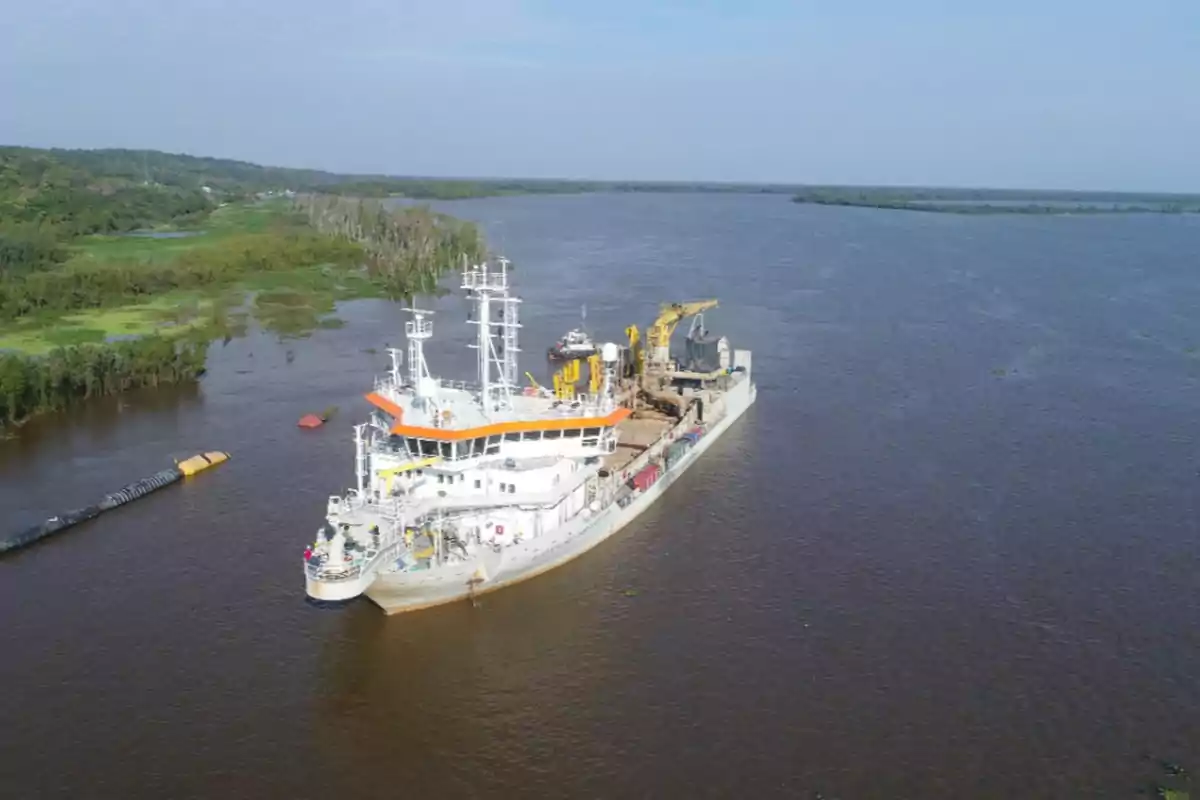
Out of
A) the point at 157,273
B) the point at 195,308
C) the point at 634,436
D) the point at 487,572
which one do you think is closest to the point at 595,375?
the point at 634,436

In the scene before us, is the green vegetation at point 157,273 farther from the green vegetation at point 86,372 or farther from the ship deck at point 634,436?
the ship deck at point 634,436

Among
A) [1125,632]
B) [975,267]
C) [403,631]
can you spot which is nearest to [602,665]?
[403,631]

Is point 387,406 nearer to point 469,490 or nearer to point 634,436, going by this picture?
point 469,490

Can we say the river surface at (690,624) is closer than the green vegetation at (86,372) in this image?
Yes

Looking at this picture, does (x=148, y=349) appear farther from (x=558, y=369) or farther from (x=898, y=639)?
(x=898, y=639)

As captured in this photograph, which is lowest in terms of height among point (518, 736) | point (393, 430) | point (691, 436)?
point (518, 736)

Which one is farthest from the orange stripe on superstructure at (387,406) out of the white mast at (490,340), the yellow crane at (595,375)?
the yellow crane at (595,375)

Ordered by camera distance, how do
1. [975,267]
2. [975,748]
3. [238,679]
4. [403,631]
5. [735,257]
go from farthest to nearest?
[735,257], [975,267], [403,631], [238,679], [975,748]
